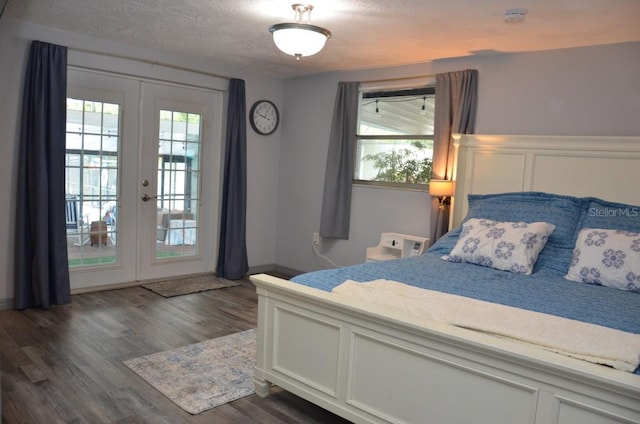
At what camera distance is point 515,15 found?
9.88 feet

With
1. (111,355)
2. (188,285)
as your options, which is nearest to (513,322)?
(111,355)

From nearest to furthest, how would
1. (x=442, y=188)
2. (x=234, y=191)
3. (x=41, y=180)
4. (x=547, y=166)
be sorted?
(x=547, y=166) < (x=41, y=180) < (x=442, y=188) < (x=234, y=191)

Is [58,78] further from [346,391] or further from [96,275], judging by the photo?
[346,391]

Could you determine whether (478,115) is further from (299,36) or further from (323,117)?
(299,36)

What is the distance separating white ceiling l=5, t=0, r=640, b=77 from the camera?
2984mm

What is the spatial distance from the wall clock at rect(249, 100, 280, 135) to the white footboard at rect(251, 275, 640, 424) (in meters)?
3.17

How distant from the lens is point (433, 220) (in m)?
4.37

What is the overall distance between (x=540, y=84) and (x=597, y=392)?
2.86 meters

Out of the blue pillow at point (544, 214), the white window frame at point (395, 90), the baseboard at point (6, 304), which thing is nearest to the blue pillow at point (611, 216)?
the blue pillow at point (544, 214)

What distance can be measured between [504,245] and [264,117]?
10.7ft

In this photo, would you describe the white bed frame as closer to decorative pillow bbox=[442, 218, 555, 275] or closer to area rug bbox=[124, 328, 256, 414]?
area rug bbox=[124, 328, 256, 414]

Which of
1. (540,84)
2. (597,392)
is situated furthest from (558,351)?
(540,84)

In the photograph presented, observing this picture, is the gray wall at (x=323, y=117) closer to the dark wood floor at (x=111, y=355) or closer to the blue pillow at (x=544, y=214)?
the blue pillow at (x=544, y=214)

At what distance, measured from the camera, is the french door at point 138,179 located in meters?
4.40
